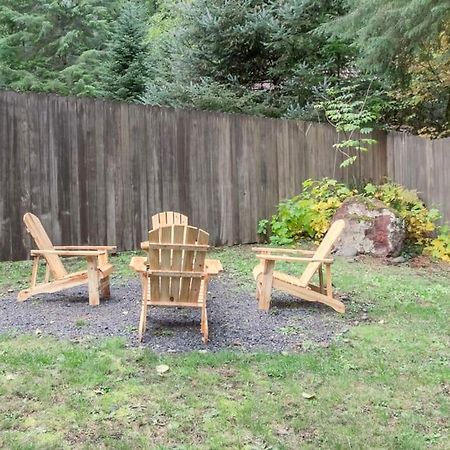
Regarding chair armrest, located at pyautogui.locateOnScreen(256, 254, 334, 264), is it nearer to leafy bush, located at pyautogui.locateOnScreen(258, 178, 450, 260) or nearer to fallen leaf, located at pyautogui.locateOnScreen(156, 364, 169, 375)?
fallen leaf, located at pyautogui.locateOnScreen(156, 364, 169, 375)

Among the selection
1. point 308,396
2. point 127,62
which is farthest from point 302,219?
point 127,62

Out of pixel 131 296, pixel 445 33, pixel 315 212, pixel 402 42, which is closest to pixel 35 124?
pixel 131 296

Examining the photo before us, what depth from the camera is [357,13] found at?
910 cm

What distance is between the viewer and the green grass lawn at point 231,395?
2.62m

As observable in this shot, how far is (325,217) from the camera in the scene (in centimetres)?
849

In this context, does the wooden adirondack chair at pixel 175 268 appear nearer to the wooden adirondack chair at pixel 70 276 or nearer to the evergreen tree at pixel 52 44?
the wooden adirondack chair at pixel 70 276

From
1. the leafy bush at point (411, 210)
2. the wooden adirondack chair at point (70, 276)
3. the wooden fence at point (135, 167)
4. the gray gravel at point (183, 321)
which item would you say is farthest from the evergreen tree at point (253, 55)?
the gray gravel at point (183, 321)

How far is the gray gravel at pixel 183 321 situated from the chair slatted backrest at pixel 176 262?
0.96ft

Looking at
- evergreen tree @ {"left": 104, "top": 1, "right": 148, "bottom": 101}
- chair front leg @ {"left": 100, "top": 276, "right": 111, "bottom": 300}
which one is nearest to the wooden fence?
chair front leg @ {"left": 100, "top": 276, "right": 111, "bottom": 300}

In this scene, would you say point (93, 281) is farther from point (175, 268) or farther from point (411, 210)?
point (411, 210)

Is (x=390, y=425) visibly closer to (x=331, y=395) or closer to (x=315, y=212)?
(x=331, y=395)

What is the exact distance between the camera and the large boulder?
7840 mm

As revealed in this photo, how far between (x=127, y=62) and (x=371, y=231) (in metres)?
10.0

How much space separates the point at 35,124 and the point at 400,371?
5149mm
